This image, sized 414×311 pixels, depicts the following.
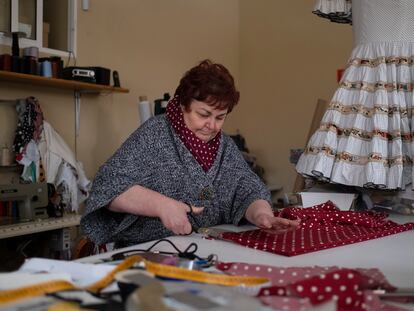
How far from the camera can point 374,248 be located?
3.80 feet

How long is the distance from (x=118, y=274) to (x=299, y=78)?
3663 mm

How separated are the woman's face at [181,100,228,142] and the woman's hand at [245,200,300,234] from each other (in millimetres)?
280

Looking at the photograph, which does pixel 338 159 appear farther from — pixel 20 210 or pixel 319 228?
pixel 20 210

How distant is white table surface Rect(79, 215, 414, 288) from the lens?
0.95 m

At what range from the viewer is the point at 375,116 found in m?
1.71

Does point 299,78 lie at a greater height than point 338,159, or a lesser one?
greater

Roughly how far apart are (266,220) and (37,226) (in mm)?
1610

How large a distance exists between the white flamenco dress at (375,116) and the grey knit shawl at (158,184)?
0.36m

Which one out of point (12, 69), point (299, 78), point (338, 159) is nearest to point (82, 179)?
point (12, 69)

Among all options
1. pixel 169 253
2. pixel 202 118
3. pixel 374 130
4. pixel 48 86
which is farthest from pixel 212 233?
pixel 48 86

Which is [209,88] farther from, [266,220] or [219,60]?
[219,60]

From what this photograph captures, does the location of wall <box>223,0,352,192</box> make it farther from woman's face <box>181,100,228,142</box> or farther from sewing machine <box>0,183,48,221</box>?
woman's face <box>181,100,228,142</box>

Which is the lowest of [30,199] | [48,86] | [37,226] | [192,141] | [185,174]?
[37,226]

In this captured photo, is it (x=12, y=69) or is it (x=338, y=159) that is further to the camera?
(x=12, y=69)
